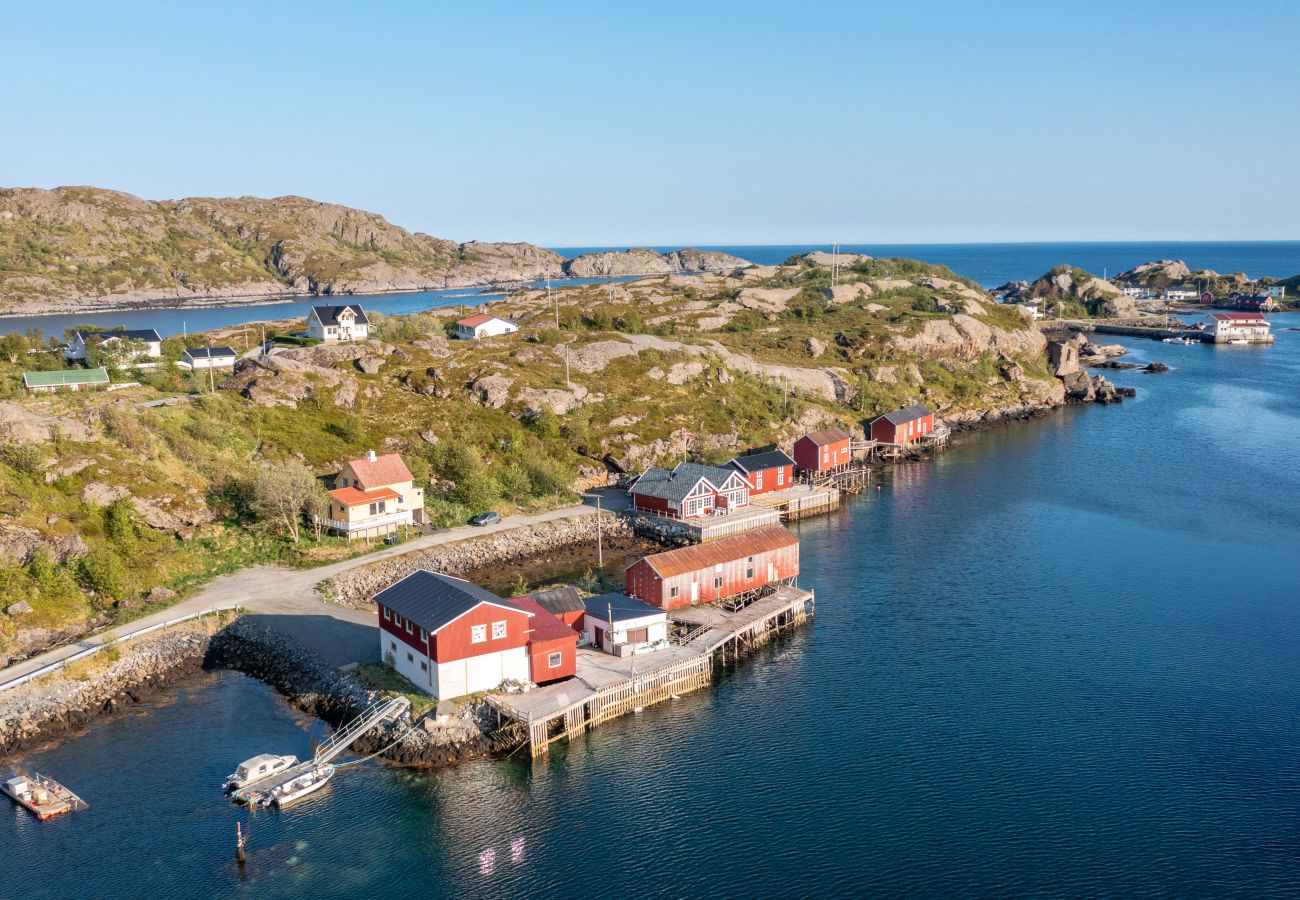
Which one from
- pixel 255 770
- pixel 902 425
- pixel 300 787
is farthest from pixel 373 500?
pixel 902 425

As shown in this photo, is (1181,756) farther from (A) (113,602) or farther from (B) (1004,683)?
(A) (113,602)

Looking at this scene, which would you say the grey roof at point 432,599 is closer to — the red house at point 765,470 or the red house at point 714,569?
the red house at point 714,569

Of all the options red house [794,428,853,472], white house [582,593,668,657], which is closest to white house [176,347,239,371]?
red house [794,428,853,472]

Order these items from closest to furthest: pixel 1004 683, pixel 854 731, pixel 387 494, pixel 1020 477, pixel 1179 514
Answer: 1. pixel 854 731
2. pixel 1004 683
3. pixel 387 494
4. pixel 1179 514
5. pixel 1020 477

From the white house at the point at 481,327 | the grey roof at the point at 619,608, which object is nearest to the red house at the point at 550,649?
the grey roof at the point at 619,608

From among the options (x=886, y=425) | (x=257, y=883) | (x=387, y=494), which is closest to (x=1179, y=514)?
(x=886, y=425)

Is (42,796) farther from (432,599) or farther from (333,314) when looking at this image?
(333,314)
